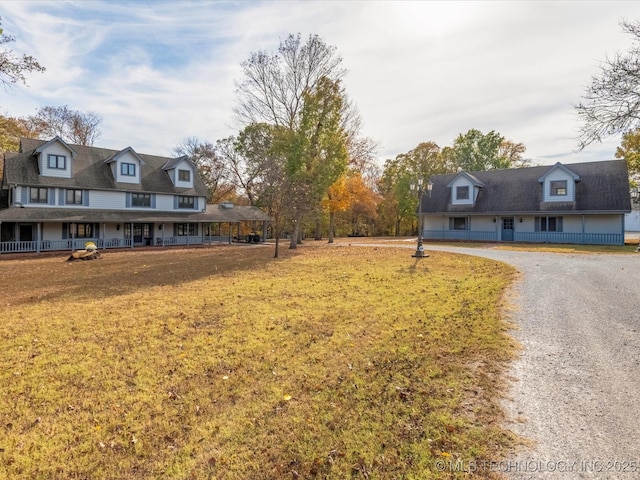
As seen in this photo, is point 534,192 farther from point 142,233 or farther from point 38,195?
point 38,195

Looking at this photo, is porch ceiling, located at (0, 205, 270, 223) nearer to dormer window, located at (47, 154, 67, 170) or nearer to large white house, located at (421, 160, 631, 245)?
dormer window, located at (47, 154, 67, 170)

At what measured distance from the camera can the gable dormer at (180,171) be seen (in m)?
33.4

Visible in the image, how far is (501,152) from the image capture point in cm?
5272

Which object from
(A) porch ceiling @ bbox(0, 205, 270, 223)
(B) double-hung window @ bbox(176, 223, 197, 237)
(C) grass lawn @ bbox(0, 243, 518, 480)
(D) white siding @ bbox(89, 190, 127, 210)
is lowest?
(C) grass lawn @ bbox(0, 243, 518, 480)

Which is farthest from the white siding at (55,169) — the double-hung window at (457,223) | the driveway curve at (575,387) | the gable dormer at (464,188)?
the double-hung window at (457,223)

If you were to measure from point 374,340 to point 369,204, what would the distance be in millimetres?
39483

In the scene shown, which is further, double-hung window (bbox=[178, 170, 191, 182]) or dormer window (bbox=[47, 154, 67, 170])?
double-hung window (bbox=[178, 170, 191, 182])

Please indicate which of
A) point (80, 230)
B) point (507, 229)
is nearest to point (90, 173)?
point (80, 230)

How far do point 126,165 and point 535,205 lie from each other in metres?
35.6

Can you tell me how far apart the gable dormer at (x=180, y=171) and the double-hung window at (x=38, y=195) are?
10.2 m

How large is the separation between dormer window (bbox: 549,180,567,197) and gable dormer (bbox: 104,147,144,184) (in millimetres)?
35788

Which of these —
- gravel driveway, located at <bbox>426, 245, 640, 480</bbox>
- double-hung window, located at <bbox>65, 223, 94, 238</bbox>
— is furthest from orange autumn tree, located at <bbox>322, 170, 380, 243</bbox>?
gravel driveway, located at <bbox>426, 245, 640, 480</bbox>

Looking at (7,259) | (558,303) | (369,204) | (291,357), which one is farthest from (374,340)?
(369,204)

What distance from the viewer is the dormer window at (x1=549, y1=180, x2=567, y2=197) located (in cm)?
2803
